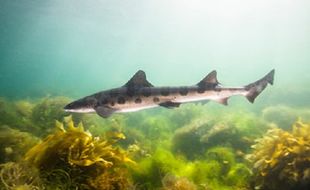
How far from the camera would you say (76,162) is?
5.64 meters

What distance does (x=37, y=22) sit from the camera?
55.3 meters

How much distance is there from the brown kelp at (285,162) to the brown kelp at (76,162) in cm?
291

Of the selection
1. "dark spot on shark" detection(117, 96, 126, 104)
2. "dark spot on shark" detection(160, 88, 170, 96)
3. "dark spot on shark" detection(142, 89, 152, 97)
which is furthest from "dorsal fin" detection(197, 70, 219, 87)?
"dark spot on shark" detection(117, 96, 126, 104)

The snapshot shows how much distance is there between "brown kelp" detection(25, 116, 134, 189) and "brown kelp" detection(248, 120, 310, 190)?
2914 millimetres

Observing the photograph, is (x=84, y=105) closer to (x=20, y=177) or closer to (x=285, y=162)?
(x=20, y=177)

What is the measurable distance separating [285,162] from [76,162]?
4.06m

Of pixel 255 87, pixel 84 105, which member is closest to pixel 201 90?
pixel 255 87

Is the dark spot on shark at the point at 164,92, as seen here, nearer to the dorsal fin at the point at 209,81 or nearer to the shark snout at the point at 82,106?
the dorsal fin at the point at 209,81

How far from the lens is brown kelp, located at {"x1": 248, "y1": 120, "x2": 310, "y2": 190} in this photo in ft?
20.7

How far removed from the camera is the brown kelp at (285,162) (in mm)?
6321

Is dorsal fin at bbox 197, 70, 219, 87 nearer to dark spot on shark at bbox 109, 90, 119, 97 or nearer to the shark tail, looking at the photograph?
the shark tail

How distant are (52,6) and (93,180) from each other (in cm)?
4070

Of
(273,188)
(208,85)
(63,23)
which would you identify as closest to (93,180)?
(208,85)

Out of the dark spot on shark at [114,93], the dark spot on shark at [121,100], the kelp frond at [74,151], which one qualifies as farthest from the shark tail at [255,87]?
the kelp frond at [74,151]
